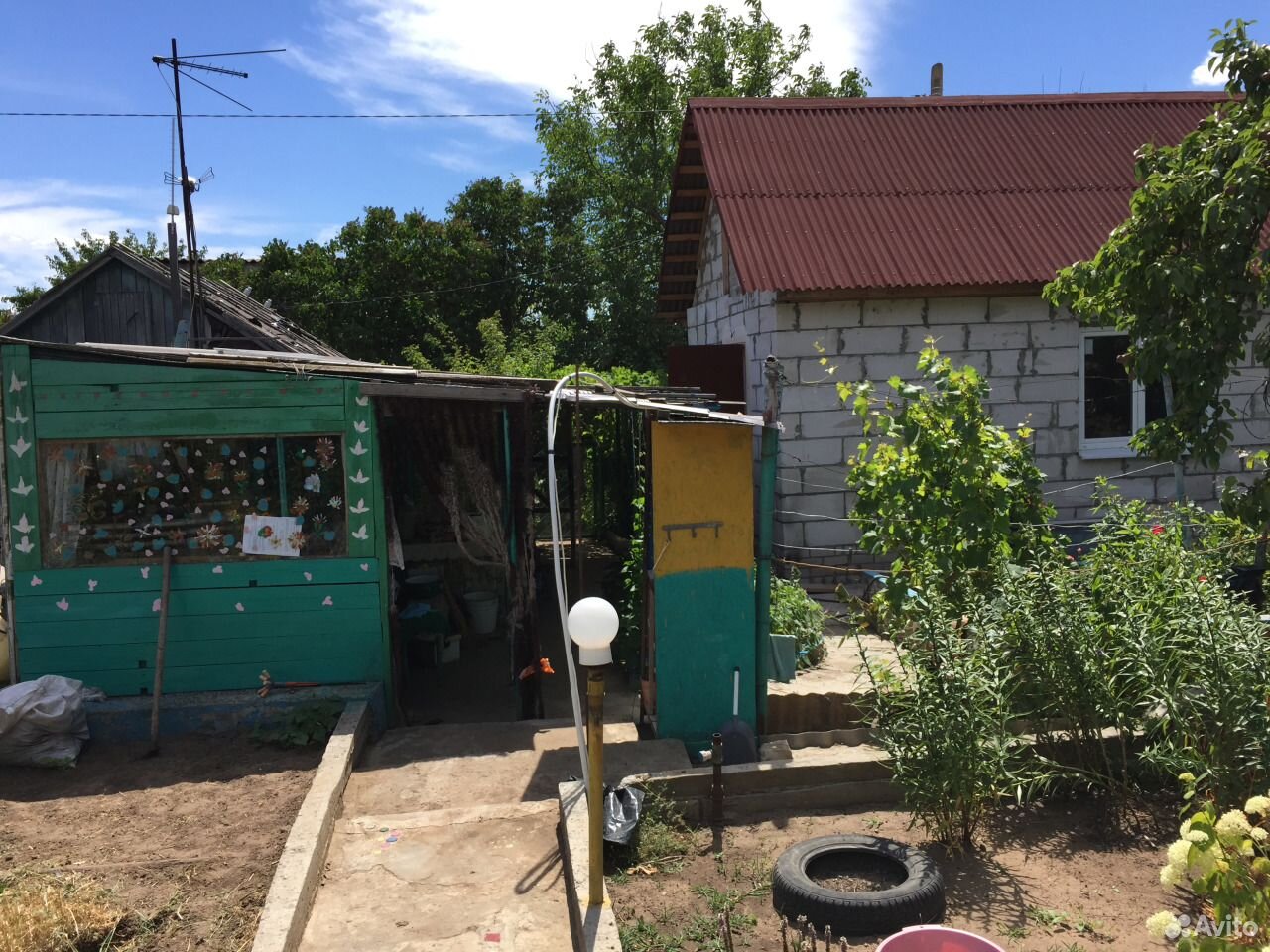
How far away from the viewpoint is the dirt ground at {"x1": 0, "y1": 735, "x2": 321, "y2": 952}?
4.30 meters

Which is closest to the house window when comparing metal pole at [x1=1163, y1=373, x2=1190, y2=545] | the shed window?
metal pole at [x1=1163, y1=373, x2=1190, y2=545]

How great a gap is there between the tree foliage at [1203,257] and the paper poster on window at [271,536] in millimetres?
5321

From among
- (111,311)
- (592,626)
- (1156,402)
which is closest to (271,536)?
(592,626)

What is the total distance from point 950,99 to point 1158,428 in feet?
25.9

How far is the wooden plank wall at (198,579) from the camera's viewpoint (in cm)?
646

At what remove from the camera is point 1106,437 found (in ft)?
33.0

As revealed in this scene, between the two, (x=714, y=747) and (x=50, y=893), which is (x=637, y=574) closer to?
(x=714, y=747)

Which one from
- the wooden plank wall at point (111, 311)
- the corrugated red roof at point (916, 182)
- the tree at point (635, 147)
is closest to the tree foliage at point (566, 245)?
the tree at point (635, 147)

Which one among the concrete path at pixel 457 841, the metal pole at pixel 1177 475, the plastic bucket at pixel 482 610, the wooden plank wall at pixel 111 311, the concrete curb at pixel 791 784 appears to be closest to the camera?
the concrete path at pixel 457 841

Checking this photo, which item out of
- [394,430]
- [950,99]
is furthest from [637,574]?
[950,99]

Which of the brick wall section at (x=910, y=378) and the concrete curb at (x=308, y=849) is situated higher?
the brick wall section at (x=910, y=378)

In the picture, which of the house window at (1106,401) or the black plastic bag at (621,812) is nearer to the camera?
the black plastic bag at (621,812)

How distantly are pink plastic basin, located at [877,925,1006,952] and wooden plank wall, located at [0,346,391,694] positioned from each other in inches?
171

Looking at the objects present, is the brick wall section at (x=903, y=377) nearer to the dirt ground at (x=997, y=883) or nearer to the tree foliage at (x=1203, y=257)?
the tree foliage at (x=1203, y=257)
